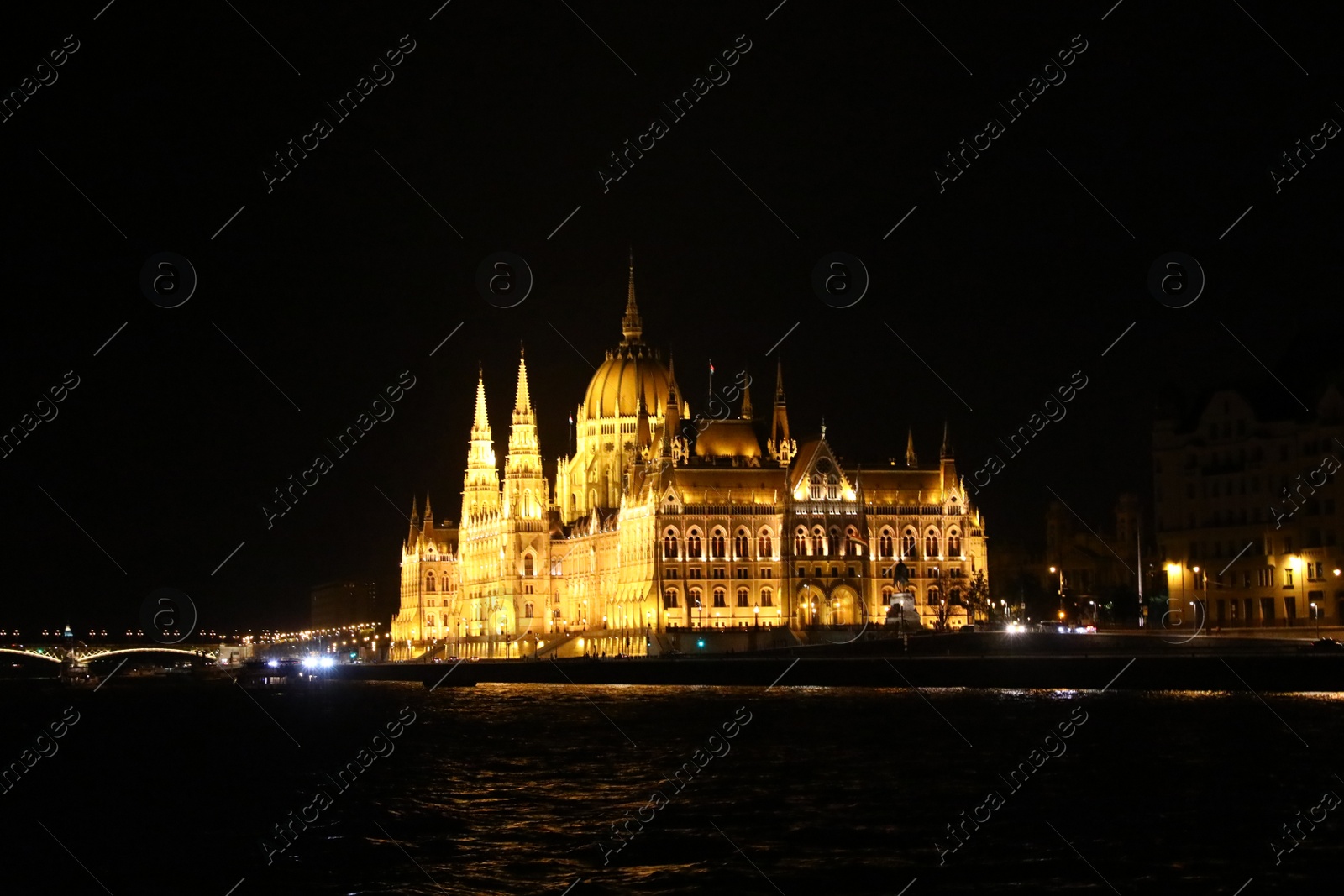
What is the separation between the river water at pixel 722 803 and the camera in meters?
43.9

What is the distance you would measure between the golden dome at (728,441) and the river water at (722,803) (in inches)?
3144

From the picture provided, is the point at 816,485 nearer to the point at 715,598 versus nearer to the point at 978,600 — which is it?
the point at 715,598

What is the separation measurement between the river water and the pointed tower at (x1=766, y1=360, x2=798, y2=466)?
82.8 metres

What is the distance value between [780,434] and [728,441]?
21.4ft

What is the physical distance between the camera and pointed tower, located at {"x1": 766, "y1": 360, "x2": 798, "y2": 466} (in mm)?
181000

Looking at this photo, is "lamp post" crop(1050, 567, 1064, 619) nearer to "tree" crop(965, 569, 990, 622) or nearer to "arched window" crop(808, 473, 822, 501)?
"tree" crop(965, 569, 990, 622)

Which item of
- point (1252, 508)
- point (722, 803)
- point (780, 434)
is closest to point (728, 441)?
point (780, 434)

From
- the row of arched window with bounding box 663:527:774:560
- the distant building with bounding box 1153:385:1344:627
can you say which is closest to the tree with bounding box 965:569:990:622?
the row of arched window with bounding box 663:527:774:560

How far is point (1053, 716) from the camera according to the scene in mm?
86938

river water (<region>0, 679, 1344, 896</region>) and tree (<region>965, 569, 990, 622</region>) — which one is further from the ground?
tree (<region>965, 569, 990, 622</region>)

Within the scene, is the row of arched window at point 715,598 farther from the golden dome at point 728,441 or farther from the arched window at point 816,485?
the golden dome at point 728,441

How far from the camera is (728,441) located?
179 m

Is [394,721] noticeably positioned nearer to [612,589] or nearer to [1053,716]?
Result: [1053,716]

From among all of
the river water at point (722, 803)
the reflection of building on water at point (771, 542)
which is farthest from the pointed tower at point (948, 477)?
the river water at point (722, 803)
